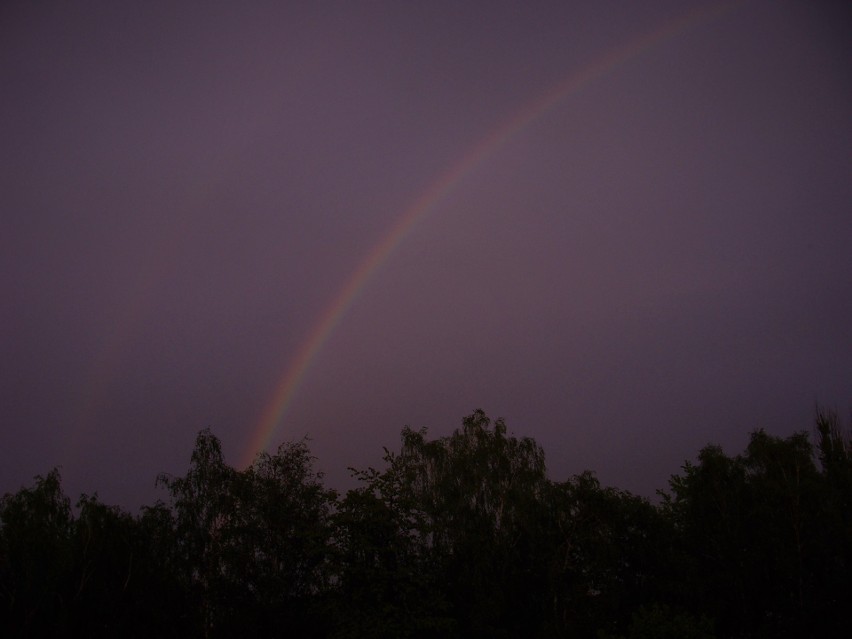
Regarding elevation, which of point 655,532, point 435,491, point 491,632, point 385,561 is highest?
point 435,491

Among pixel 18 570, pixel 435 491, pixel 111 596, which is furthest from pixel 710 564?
pixel 18 570

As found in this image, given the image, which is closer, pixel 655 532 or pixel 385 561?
pixel 385 561

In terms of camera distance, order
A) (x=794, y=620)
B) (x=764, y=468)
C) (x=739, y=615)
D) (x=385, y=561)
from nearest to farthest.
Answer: (x=385, y=561) < (x=794, y=620) < (x=739, y=615) < (x=764, y=468)

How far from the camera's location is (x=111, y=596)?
28.3 meters

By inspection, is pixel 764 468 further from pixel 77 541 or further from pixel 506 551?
pixel 77 541

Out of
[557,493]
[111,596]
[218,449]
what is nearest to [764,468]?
[557,493]

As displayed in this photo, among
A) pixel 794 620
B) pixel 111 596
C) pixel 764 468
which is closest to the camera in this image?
pixel 111 596

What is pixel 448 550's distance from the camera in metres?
33.6

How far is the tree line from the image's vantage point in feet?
87.7

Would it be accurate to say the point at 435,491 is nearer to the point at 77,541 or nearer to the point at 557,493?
the point at 557,493

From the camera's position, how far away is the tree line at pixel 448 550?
26.7 meters

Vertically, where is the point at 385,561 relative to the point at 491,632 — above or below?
above

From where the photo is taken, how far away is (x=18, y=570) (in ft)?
93.7

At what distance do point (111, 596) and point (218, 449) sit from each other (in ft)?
26.4
